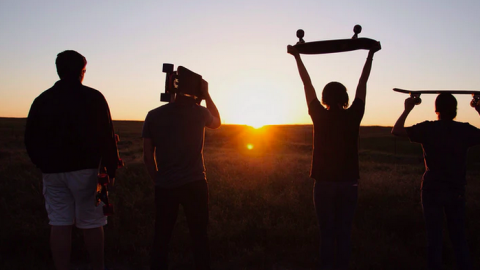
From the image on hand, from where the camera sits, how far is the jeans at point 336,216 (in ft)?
10.6

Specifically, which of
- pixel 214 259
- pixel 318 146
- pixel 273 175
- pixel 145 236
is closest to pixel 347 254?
pixel 318 146

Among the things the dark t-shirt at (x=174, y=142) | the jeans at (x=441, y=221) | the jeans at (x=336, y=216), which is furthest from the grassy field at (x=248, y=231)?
the dark t-shirt at (x=174, y=142)

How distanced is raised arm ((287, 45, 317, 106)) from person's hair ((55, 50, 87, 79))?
77.6 inches

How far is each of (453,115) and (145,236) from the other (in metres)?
4.53

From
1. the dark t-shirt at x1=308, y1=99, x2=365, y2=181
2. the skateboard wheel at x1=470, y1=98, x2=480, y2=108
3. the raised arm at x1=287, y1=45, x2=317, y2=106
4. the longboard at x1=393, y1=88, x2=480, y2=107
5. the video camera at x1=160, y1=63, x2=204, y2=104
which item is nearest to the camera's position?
the dark t-shirt at x1=308, y1=99, x2=365, y2=181

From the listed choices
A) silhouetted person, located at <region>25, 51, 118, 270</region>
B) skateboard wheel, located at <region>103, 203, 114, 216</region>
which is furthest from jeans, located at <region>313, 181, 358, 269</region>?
silhouetted person, located at <region>25, 51, 118, 270</region>

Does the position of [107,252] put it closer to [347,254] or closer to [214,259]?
[214,259]

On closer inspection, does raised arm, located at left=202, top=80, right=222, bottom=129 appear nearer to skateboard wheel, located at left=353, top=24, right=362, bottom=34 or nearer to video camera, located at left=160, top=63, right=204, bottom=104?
video camera, located at left=160, top=63, right=204, bottom=104

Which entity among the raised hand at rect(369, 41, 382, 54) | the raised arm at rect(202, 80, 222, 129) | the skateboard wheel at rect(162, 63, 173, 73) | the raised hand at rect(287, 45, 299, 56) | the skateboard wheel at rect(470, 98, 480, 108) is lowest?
the raised arm at rect(202, 80, 222, 129)

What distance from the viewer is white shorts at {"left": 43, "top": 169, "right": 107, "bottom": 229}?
324 cm

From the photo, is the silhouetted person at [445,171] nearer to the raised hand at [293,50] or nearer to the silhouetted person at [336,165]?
the silhouetted person at [336,165]

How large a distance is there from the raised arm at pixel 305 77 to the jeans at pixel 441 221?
1.50m

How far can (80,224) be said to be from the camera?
10.7 ft

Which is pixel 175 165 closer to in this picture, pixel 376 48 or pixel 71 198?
pixel 71 198
